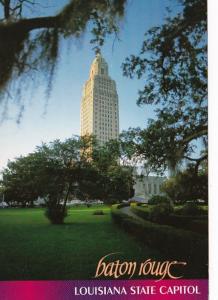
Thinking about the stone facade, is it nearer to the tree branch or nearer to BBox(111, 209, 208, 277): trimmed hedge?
BBox(111, 209, 208, 277): trimmed hedge

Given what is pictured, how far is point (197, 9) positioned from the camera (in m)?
3.35

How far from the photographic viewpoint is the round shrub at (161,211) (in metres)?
3.66

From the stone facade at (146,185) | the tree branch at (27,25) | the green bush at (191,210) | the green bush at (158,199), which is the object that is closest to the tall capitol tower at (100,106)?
the stone facade at (146,185)

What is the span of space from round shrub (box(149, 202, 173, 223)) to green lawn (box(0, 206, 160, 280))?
32 cm

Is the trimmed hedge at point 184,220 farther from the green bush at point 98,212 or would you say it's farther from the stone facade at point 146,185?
the green bush at point 98,212

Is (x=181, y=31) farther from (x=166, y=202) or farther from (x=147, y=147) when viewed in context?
(x=166, y=202)

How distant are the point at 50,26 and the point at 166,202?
1.88 m

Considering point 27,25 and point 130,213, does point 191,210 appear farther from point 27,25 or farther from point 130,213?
point 27,25

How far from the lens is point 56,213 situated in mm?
3832

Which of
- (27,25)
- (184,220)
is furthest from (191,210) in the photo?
(27,25)

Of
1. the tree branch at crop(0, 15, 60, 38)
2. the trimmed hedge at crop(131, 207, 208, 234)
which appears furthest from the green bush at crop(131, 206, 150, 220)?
the tree branch at crop(0, 15, 60, 38)

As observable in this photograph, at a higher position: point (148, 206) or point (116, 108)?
point (116, 108)

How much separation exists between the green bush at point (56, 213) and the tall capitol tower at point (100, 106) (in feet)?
2.61

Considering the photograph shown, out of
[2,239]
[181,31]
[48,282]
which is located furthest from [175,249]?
[181,31]
